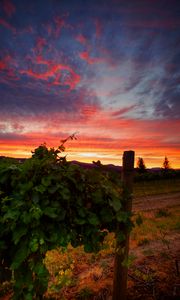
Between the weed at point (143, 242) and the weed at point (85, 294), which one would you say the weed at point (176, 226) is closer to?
the weed at point (143, 242)

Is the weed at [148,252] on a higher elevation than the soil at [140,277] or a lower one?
higher

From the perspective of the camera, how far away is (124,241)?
4117mm

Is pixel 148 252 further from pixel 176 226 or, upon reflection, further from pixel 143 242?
pixel 176 226

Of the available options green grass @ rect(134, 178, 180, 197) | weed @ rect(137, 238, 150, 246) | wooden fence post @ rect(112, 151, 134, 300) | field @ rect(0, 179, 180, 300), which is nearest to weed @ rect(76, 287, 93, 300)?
field @ rect(0, 179, 180, 300)

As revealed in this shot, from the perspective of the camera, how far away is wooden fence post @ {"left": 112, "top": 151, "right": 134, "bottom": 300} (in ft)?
13.0

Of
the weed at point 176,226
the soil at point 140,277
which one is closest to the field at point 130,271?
the soil at point 140,277

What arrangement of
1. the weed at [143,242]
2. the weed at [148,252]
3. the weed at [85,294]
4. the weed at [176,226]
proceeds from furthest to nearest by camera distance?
the weed at [176,226], the weed at [143,242], the weed at [148,252], the weed at [85,294]

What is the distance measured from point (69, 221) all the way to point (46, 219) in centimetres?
33

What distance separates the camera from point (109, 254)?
24.1 feet

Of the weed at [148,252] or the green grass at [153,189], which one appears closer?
the weed at [148,252]

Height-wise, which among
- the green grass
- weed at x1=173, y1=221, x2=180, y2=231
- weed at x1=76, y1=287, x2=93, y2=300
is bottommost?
weed at x1=76, y1=287, x2=93, y2=300

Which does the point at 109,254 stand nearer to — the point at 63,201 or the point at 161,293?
the point at 161,293

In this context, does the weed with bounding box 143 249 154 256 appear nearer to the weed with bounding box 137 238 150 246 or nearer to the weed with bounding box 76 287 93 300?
the weed with bounding box 137 238 150 246

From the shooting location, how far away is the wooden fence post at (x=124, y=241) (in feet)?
13.0
